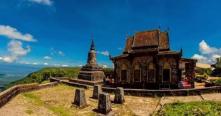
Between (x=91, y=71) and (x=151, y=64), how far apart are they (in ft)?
38.3

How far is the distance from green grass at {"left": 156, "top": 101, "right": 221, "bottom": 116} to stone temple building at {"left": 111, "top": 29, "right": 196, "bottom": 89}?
27.1 ft

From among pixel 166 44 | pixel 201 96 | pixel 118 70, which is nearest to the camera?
pixel 201 96

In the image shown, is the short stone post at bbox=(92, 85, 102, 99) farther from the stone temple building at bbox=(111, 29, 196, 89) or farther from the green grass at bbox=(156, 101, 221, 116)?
the stone temple building at bbox=(111, 29, 196, 89)

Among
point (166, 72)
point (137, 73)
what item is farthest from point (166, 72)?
point (137, 73)

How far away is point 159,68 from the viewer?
24.3m

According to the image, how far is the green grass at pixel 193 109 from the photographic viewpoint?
43.7 feet

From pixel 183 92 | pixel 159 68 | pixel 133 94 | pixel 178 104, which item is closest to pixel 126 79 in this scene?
pixel 159 68

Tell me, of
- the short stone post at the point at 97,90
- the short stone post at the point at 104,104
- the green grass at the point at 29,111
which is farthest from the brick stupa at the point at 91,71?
the green grass at the point at 29,111

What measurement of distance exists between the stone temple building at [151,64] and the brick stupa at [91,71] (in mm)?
5715

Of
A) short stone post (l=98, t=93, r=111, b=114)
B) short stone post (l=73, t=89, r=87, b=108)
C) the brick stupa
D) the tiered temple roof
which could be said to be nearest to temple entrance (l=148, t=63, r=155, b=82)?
the tiered temple roof

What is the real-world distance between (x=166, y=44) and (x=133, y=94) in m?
8.93

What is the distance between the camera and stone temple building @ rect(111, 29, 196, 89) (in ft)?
77.9

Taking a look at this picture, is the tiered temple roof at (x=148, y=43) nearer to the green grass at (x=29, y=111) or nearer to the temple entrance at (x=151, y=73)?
the temple entrance at (x=151, y=73)

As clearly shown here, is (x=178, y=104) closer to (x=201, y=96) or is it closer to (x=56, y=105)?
(x=201, y=96)
